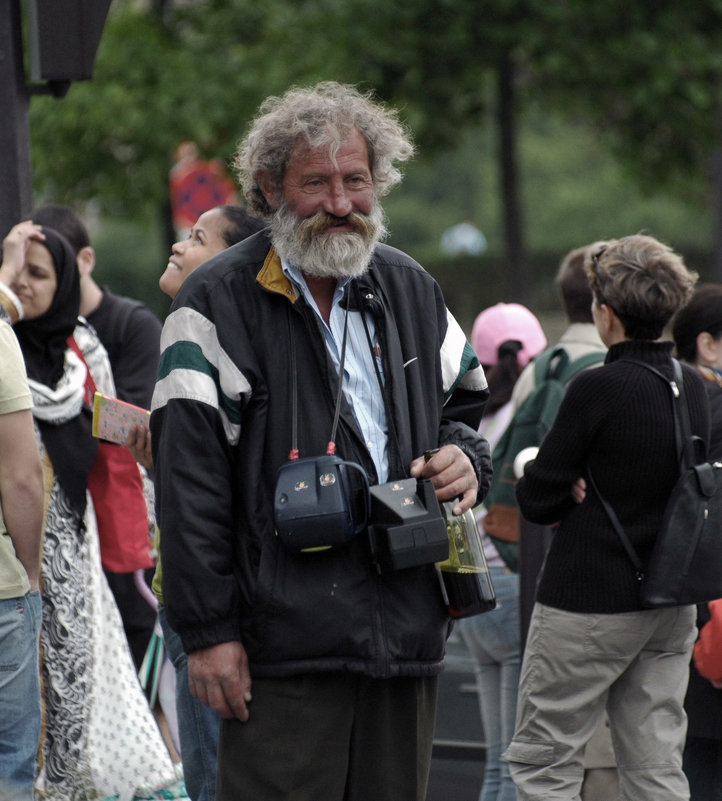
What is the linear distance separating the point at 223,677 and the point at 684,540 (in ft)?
5.21

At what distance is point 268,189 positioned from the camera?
315cm

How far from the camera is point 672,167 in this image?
15578mm

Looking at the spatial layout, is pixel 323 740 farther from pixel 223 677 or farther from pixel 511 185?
pixel 511 185

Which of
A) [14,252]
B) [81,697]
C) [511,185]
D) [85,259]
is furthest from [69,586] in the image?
[511,185]

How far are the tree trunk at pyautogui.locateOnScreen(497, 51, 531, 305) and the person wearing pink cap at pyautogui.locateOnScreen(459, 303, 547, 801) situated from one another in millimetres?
9031

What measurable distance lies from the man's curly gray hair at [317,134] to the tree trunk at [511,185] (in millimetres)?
11265

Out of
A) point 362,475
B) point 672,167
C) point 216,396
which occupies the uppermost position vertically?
point 672,167

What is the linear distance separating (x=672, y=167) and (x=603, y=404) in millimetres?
12317

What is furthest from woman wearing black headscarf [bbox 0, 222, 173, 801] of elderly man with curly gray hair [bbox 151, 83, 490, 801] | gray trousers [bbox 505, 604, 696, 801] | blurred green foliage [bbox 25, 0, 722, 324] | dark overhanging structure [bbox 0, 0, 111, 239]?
blurred green foliage [bbox 25, 0, 722, 324]

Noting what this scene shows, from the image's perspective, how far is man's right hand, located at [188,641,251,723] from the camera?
9.31 ft

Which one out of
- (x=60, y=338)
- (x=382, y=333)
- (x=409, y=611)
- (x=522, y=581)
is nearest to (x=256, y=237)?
(x=382, y=333)

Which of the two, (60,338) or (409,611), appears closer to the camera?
(409,611)

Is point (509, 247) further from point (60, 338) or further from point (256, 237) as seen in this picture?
point (256, 237)

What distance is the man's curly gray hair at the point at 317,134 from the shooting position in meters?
3.05
